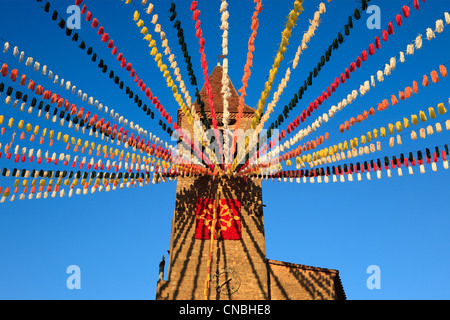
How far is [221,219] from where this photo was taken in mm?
16859

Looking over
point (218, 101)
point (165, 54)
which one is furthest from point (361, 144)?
point (218, 101)

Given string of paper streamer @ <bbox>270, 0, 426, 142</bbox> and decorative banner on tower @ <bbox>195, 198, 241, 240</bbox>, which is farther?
decorative banner on tower @ <bbox>195, 198, 241, 240</bbox>

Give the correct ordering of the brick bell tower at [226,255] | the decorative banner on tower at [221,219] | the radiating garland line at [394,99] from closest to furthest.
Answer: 1. the radiating garland line at [394,99]
2. the brick bell tower at [226,255]
3. the decorative banner on tower at [221,219]

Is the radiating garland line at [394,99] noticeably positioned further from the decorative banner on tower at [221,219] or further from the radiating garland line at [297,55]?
the decorative banner on tower at [221,219]

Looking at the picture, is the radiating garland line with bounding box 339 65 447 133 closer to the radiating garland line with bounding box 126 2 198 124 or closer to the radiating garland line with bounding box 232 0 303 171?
the radiating garland line with bounding box 232 0 303 171

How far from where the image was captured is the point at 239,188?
703 inches

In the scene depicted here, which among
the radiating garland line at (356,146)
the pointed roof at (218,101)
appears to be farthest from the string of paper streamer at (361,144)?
the pointed roof at (218,101)

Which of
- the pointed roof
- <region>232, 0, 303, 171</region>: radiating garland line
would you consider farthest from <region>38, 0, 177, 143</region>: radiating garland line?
the pointed roof

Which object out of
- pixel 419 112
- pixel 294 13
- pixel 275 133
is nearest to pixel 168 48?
pixel 294 13

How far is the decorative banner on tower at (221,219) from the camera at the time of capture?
1642 centimetres

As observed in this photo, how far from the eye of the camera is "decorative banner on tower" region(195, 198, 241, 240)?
16422 mm

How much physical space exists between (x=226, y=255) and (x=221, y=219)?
5.58 feet

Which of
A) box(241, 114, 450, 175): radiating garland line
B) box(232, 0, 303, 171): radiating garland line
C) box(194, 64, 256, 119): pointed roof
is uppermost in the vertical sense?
box(194, 64, 256, 119): pointed roof
